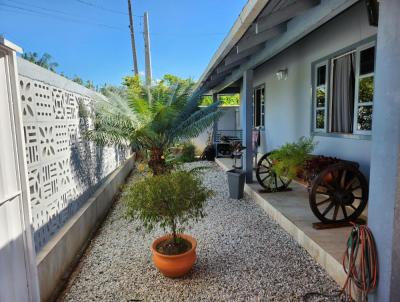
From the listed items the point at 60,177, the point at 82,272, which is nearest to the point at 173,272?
the point at 82,272

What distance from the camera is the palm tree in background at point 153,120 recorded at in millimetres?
4707

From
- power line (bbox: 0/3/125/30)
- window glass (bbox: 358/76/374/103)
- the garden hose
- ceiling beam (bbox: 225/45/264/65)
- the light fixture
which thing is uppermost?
power line (bbox: 0/3/125/30)

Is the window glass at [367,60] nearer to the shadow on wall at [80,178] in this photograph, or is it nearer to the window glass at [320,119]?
the window glass at [320,119]

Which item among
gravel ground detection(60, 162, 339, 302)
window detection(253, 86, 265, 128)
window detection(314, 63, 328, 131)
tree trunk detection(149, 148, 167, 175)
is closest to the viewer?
gravel ground detection(60, 162, 339, 302)

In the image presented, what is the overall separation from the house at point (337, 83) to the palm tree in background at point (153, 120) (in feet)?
3.24

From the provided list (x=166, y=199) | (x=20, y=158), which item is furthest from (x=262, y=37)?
(x=20, y=158)

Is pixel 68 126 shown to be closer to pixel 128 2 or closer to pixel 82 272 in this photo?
pixel 82 272

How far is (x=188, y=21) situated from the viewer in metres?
25.6

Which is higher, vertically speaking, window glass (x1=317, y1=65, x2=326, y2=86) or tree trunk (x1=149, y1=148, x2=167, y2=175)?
window glass (x1=317, y1=65, x2=326, y2=86)

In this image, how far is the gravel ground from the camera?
251 cm

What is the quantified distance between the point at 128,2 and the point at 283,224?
1765cm

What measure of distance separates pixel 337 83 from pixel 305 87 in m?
0.99

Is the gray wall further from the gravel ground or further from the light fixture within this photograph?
the gravel ground

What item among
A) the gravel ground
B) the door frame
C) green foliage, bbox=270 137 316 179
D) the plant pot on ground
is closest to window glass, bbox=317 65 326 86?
green foliage, bbox=270 137 316 179
